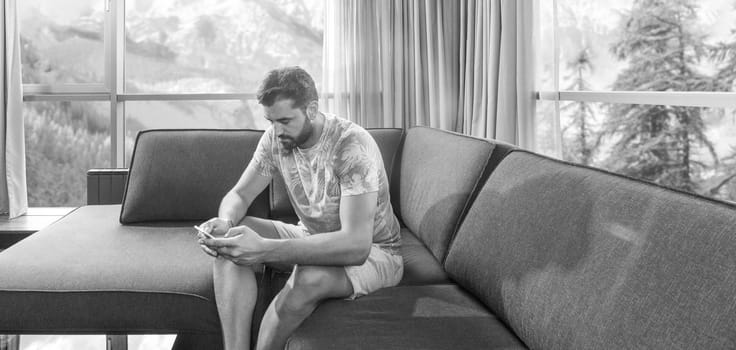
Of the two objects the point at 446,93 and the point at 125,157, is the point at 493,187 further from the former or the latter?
the point at 125,157

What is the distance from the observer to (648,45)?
5.10m

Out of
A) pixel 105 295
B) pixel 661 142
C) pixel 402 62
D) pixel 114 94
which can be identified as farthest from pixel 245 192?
pixel 661 142

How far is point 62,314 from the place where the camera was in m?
1.93

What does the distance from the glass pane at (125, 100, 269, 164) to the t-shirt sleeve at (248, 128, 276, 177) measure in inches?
99.1

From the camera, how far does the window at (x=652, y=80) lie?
431cm

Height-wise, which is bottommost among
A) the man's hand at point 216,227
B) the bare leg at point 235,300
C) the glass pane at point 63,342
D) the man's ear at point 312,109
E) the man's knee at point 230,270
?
the glass pane at point 63,342

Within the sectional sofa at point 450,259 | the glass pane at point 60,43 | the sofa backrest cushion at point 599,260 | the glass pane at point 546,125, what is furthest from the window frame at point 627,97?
the glass pane at point 60,43

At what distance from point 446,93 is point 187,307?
8.08 ft

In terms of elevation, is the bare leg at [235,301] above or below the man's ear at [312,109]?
below

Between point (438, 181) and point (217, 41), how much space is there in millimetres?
3096

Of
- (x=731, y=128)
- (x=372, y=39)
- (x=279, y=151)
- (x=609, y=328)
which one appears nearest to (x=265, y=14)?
(x=372, y=39)

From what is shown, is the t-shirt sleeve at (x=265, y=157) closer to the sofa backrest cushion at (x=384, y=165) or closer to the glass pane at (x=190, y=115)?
the sofa backrest cushion at (x=384, y=165)

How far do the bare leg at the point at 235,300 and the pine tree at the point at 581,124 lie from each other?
4061mm

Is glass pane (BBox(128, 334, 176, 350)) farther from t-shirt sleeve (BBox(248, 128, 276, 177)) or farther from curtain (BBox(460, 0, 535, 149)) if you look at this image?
curtain (BBox(460, 0, 535, 149))
